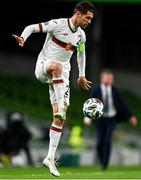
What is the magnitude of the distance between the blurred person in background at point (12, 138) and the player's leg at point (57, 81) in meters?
8.93

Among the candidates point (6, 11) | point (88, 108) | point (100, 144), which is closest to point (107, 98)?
point (100, 144)

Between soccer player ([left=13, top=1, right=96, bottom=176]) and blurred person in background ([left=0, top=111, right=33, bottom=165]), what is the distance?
868 centimetres

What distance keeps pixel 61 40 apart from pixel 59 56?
247 mm

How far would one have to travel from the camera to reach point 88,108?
570 inches

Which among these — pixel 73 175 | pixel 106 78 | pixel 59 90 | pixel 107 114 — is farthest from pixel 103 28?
pixel 59 90

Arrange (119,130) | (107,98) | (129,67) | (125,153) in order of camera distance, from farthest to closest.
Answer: (129,67)
(119,130)
(125,153)
(107,98)

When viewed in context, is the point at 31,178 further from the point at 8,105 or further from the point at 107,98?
the point at 8,105

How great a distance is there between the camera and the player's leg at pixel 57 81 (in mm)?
13914

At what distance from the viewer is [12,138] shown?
75.7 ft

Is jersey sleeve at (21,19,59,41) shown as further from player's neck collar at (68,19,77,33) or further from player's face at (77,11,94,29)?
player's face at (77,11,94,29)

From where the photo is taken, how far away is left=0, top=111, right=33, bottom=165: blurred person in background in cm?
2302

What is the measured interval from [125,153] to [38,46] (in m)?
7.49

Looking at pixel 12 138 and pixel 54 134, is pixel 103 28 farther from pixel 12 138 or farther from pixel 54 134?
pixel 54 134

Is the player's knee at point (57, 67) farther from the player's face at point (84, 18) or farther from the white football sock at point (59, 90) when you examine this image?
the player's face at point (84, 18)
